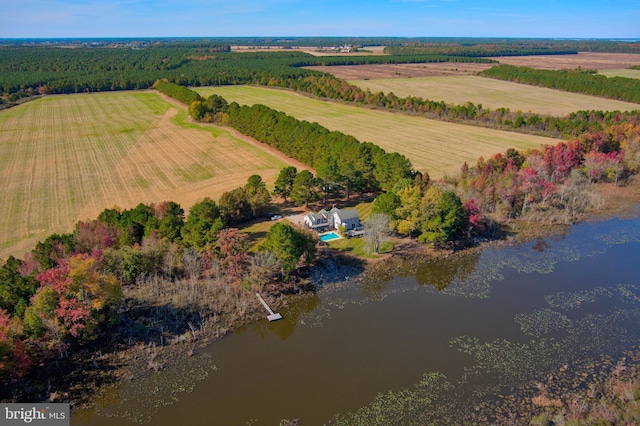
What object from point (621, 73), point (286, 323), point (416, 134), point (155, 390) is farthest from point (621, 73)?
point (155, 390)

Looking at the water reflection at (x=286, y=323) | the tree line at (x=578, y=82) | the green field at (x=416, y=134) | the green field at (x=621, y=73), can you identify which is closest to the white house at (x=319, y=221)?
the water reflection at (x=286, y=323)

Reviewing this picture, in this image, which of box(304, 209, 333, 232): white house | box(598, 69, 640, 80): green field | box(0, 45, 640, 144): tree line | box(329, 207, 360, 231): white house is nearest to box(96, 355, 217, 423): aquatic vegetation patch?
box(304, 209, 333, 232): white house

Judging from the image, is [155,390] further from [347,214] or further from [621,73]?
[621,73]

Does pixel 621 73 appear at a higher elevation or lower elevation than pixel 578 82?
higher

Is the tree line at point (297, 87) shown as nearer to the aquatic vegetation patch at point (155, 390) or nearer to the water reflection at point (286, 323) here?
the water reflection at point (286, 323)

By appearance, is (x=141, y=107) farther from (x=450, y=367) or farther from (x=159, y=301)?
(x=450, y=367)

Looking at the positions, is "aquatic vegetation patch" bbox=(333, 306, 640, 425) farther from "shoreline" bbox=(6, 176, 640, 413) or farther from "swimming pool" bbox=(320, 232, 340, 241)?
"swimming pool" bbox=(320, 232, 340, 241)
